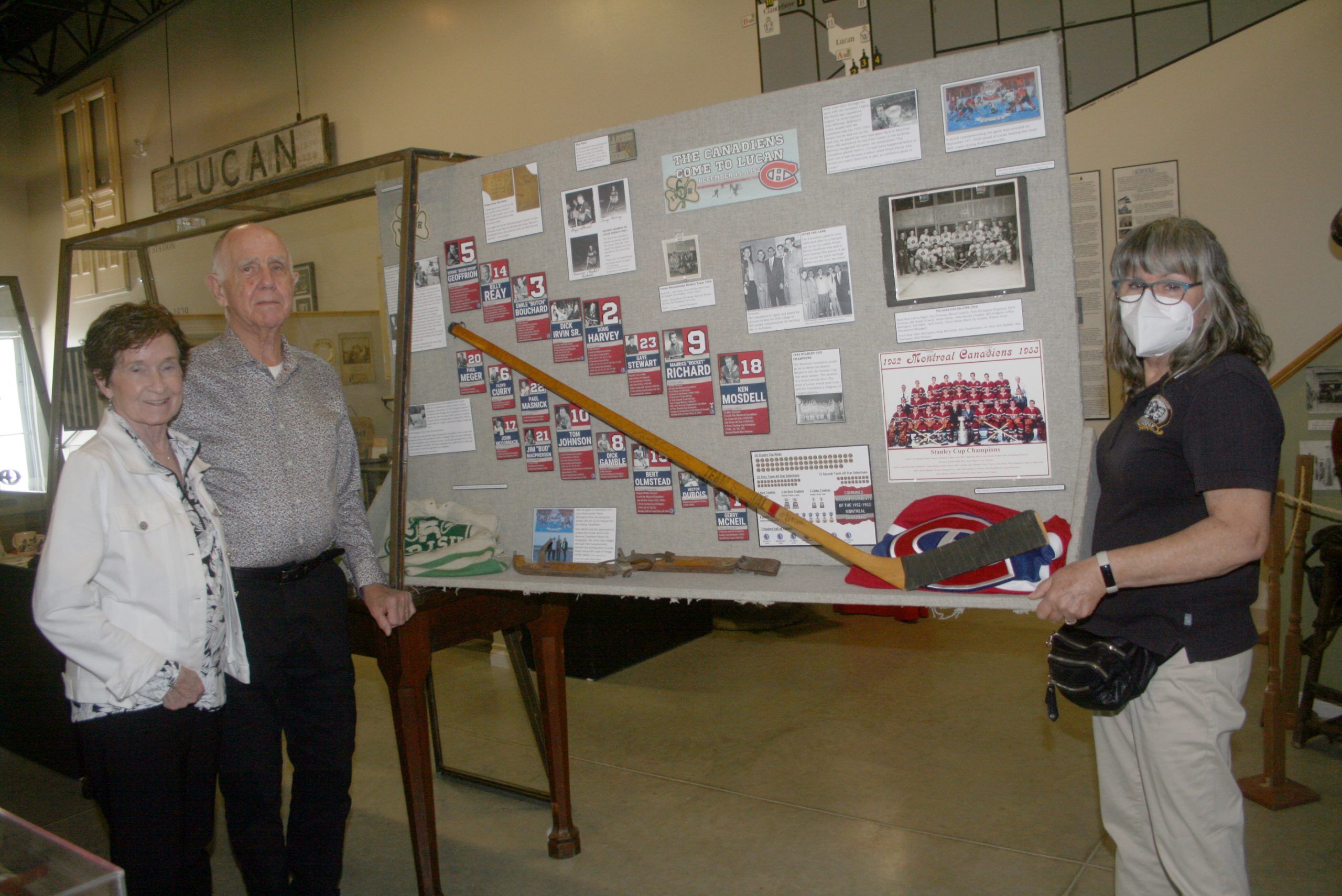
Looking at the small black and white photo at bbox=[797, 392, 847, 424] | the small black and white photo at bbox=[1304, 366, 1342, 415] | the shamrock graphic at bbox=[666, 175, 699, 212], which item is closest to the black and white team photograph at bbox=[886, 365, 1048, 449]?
the small black and white photo at bbox=[797, 392, 847, 424]

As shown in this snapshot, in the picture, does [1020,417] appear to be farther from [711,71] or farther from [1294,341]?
[711,71]

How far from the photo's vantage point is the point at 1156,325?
1.44 m

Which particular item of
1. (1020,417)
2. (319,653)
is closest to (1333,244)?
(1020,417)

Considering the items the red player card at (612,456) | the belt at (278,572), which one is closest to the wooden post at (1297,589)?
the red player card at (612,456)

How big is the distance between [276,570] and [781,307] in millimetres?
1226

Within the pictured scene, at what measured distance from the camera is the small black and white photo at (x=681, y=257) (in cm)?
199

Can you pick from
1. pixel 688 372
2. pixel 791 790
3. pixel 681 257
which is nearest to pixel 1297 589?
pixel 791 790

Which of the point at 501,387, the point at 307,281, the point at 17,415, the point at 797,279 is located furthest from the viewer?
the point at 17,415

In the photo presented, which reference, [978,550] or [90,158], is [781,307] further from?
[90,158]

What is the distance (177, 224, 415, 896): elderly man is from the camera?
1.90 m

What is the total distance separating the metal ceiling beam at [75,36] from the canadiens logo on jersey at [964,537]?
8.86 m

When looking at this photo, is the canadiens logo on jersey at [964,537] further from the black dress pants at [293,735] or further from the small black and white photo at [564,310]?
the black dress pants at [293,735]

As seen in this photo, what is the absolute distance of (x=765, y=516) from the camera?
198 cm

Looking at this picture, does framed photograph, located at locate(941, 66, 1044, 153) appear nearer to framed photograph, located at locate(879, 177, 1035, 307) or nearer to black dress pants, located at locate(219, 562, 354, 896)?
framed photograph, located at locate(879, 177, 1035, 307)
